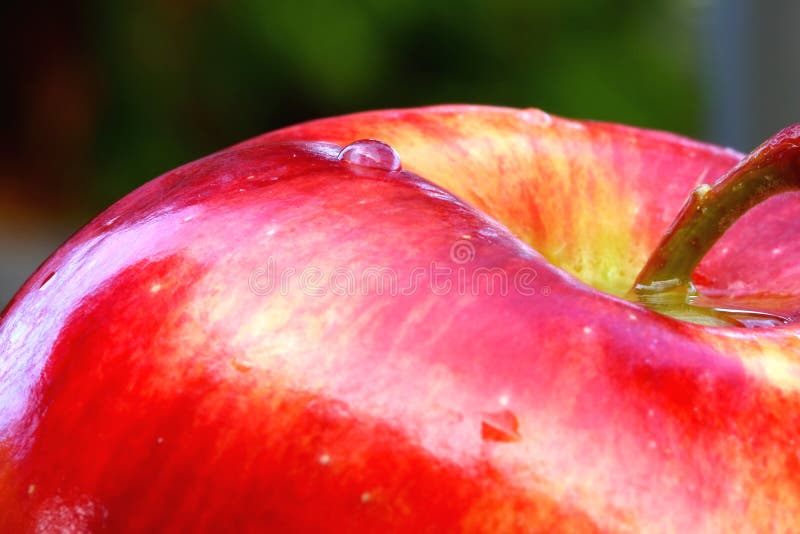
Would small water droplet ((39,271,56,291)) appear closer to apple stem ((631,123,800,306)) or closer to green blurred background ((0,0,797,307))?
apple stem ((631,123,800,306))

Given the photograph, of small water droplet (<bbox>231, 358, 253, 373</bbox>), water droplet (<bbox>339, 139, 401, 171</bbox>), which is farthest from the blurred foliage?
small water droplet (<bbox>231, 358, 253, 373</bbox>)

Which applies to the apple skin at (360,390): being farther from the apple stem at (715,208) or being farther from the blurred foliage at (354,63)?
the blurred foliage at (354,63)

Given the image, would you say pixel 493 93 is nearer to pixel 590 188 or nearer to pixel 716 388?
pixel 590 188

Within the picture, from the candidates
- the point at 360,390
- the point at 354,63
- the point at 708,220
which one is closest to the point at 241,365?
the point at 360,390

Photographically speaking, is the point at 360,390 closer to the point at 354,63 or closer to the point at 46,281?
the point at 46,281

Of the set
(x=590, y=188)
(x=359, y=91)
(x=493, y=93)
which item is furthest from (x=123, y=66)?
(x=590, y=188)

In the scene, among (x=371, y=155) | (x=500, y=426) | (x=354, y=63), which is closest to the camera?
(x=500, y=426)

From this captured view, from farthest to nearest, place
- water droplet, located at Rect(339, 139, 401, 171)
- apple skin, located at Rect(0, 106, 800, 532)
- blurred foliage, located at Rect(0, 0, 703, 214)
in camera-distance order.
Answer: blurred foliage, located at Rect(0, 0, 703, 214) < water droplet, located at Rect(339, 139, 401, 171) < apple skin, located at Rect(0, 106, 800, 532)
